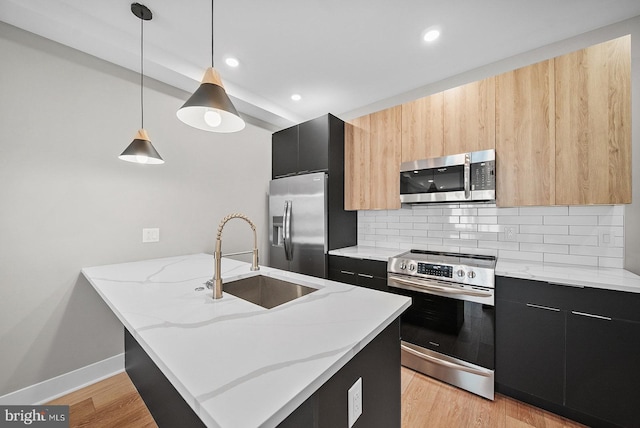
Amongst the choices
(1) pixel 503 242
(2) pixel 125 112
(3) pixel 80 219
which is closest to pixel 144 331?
(3) pixel 80 219

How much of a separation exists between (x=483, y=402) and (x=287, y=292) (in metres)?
1.65

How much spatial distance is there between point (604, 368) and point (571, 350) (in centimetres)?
15

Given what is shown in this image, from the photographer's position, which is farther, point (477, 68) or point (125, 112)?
point (477, 68)

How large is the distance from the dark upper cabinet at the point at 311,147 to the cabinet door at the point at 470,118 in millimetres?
1186

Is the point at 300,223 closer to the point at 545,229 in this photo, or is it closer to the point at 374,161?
the point at 374,161

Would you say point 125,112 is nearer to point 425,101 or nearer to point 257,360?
point 257,360

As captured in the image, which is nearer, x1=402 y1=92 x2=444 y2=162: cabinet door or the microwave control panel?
the microwave control panel

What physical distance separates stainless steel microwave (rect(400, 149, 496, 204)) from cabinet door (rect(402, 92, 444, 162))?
12 cm

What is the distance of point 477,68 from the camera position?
2461 millimetres

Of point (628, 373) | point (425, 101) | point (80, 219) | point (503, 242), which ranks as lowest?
point (628, 373)

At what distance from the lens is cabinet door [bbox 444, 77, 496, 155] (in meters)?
2.12

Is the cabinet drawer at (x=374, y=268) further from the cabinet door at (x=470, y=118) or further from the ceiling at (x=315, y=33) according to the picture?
the ceiling at (x=315, y=33)

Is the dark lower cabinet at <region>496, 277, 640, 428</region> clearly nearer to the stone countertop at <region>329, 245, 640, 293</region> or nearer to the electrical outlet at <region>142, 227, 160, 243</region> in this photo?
the stone countertop at <region>329, 245, 640, 293</region>

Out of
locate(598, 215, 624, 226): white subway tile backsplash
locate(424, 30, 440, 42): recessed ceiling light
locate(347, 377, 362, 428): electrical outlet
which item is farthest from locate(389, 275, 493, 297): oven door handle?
locate(424, 30, 440, 42): recessed ceiling light
